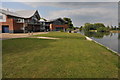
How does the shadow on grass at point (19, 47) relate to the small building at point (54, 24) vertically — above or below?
below

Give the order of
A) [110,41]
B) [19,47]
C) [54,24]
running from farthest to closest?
[54,24] → [110,41] → [19,47]

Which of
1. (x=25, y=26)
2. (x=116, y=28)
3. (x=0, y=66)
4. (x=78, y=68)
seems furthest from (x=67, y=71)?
(x=116, y=28)

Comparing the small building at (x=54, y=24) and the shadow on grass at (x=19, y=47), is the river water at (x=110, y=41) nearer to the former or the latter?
the shadow on grass at (x=19, y=47)

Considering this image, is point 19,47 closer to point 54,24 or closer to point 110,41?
point 110,41

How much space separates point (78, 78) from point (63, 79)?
0.60 meters

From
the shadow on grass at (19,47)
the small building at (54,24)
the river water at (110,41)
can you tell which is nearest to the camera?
the shadow on grass at (19,47)

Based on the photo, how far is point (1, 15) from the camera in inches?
1143

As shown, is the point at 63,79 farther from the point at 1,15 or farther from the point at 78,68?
the point at 1,15

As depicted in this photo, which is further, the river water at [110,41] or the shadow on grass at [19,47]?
the river water at [110,41]

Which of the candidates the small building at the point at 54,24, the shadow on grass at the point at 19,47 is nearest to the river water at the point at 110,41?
the shadow on grass at the point at 19,47

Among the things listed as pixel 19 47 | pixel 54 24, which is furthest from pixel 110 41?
pixel 54 24

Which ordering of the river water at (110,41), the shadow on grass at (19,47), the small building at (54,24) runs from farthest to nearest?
the small building at (54,24), the river water at (110,41), the shadow on grass at (19,47)

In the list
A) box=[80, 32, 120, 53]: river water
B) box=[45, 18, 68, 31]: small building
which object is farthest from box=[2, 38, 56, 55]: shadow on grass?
box=[45, 18, 68, 31]: small building

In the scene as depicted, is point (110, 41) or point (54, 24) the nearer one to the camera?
point (110, 41)
